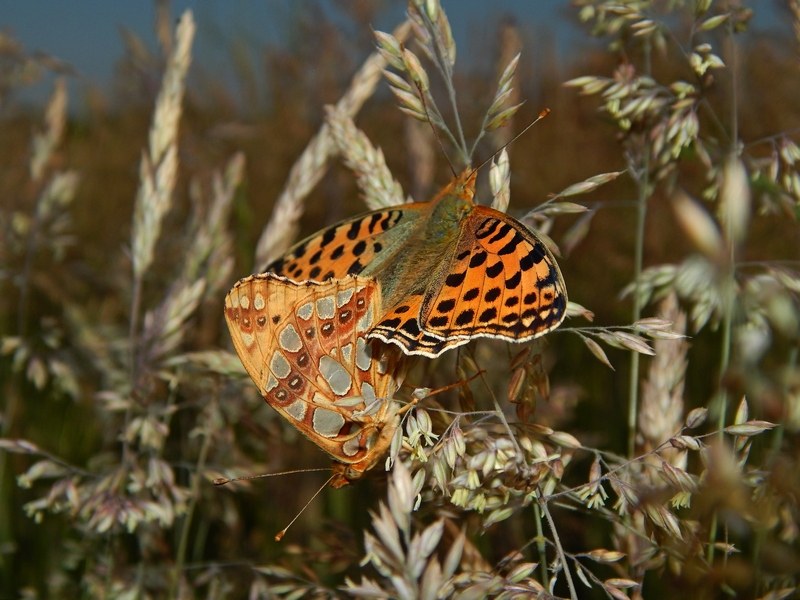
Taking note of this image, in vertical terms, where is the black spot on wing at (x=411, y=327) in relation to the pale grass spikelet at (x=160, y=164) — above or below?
below

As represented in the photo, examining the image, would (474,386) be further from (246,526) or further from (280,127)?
(280,127)

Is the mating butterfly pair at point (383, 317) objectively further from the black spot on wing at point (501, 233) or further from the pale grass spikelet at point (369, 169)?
the pale grass spikelet at point (369, 169)

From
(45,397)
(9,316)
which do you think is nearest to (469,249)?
(45,397)

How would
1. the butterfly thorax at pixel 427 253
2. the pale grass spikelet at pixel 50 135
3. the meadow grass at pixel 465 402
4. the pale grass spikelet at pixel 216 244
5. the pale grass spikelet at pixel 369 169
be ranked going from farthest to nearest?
the pale grass spikelet at pixel 50 135 → the pale grass spikelet at pixel 216 244 → the pale grass spikelet at pixel 369 169 → the butterfly thorax at pixel 427 253 → the meadow grass at pixel 465 402

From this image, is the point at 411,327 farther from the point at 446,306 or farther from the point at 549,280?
the point at 549,280

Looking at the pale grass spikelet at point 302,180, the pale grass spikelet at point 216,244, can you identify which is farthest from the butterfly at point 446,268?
the pale grass spikelet at point 216,244

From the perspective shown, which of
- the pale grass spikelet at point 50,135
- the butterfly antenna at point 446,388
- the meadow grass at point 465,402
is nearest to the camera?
the meadow grass at point 465,402
